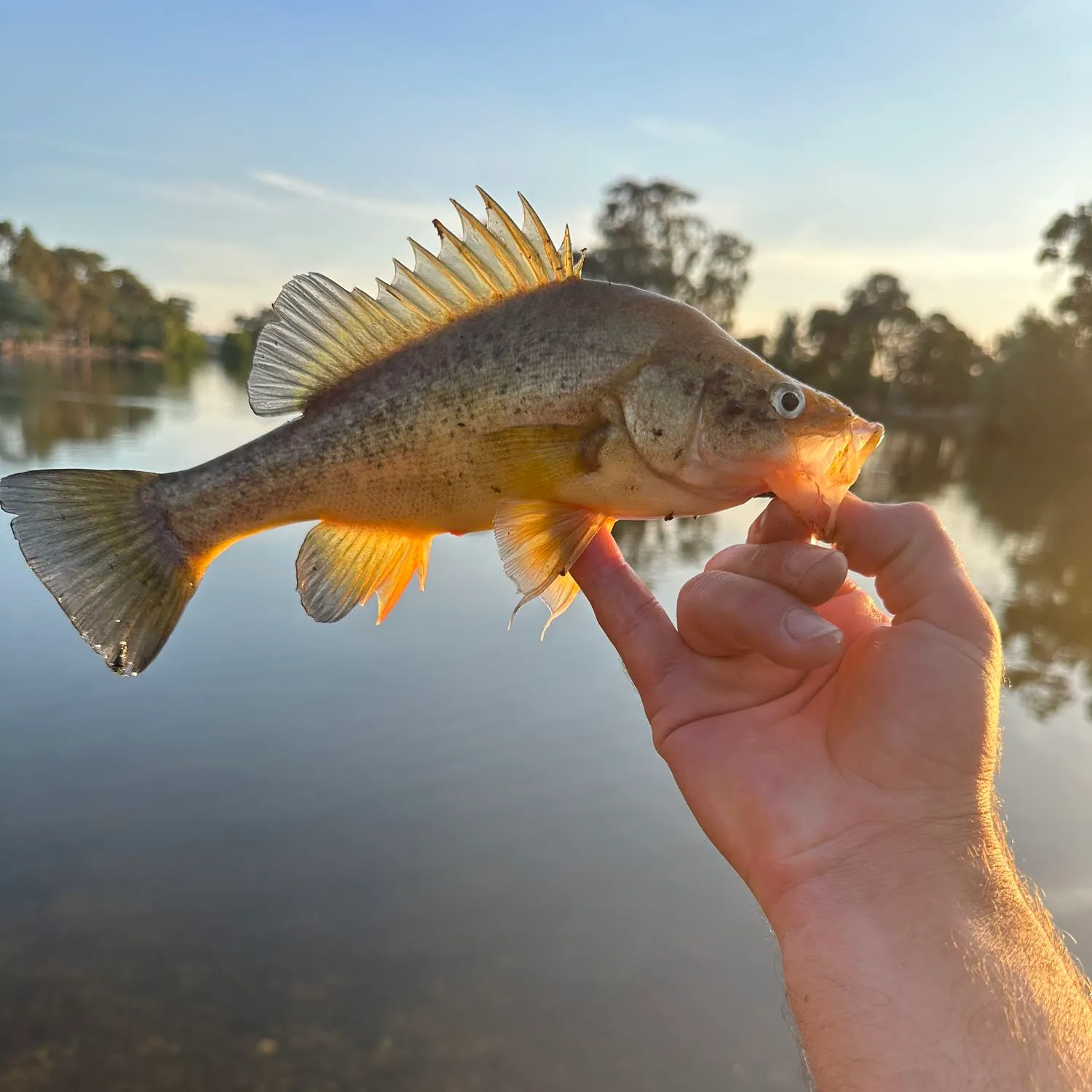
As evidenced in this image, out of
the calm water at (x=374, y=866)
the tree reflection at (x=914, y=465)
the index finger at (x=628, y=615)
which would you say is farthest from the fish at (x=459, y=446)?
the tree reflection at (x=914, y=465)

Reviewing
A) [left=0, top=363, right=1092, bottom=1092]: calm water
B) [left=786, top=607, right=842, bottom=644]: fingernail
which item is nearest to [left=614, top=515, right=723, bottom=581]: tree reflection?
[left=0, top=363, right=1092, bottom=1092]: calm water

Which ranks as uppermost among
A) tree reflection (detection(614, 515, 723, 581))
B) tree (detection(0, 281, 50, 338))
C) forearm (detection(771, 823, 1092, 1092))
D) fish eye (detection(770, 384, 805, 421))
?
tree (detection(0, 281, 50, 338))

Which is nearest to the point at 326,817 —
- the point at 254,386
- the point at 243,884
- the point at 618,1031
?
the point at 243,884

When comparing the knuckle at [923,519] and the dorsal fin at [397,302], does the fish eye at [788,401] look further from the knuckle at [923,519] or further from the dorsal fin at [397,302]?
the dorsal fin at [397,302]

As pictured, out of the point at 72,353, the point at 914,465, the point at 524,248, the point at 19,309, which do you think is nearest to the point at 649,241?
the point at 914,465

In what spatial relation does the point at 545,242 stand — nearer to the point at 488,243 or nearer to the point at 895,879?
the point at 488,243

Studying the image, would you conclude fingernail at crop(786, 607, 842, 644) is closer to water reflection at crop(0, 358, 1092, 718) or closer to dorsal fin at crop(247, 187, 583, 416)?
dorsal fin at crop(247, 187, 583, 416)
